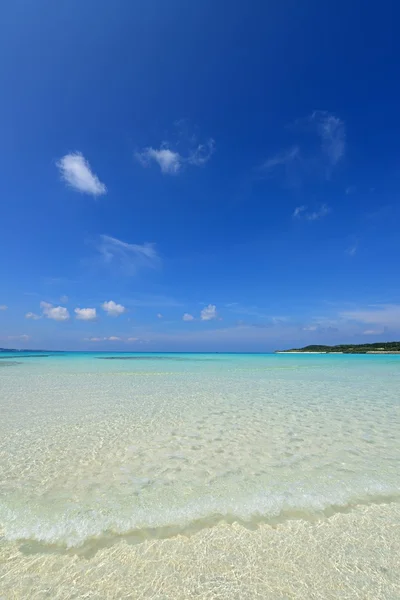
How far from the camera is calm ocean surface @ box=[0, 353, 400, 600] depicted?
9.83ft

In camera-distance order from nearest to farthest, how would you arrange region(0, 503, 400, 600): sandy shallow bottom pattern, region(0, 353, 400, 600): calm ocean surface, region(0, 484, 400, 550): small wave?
1. region(0, 503, 400, 600): sandy shallow bottom pattern
2. region(0, 353, 400, 600): calm ocean surface
3. region(0, 484, 400, 550): small wave

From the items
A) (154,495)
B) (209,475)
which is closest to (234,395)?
(209,475)

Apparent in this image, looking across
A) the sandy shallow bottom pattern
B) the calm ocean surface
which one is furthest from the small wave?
the sandy shallow bottom pattern

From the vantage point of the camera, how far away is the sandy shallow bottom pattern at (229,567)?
2.84m

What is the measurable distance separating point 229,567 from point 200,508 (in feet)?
→ 4.19

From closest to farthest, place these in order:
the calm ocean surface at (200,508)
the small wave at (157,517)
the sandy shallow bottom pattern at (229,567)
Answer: the sandy shallow bottom pattern at (229,567) → the calm ocean surface at (200,508) → the small wave at (157,517)

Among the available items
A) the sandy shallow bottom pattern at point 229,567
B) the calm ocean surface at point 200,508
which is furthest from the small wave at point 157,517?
the sandy shallow bottom pattern at point 229,567

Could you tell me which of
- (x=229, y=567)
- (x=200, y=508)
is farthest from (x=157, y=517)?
(x=229, y=567)

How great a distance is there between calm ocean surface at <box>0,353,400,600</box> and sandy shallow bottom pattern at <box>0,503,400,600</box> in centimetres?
1

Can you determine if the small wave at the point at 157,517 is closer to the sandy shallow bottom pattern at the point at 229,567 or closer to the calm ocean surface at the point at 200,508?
the calm ocean surface at the point at 200,508

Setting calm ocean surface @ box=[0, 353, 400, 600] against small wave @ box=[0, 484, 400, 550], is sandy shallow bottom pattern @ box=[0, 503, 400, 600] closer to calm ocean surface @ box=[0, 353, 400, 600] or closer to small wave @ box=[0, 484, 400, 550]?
calm ocean surface @ box=[0, 353, 400, 600]

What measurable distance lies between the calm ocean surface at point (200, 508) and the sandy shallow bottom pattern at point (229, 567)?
14 mm

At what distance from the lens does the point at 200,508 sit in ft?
14.4

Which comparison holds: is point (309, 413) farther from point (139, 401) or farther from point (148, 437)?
point (139, 401)
